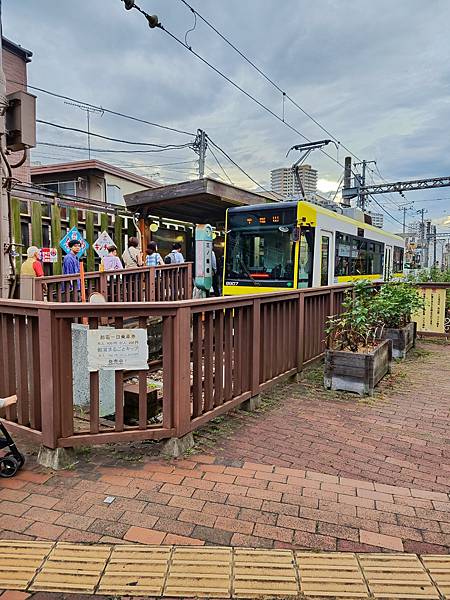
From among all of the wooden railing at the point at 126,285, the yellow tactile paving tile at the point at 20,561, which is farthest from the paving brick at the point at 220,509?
the wooden railing at the point at 126,285

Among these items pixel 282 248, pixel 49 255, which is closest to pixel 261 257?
pixel 282 248

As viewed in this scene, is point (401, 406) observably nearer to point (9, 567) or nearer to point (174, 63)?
point (9, 567)

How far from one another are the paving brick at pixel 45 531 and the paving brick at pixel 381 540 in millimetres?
1581

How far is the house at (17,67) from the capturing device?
1309 cm

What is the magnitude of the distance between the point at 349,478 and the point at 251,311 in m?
1.70

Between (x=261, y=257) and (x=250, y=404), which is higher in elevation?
(x=261, y=257)

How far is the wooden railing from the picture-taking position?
5.82 meters

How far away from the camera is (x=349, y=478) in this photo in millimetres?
2824

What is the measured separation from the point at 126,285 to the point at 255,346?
369cm

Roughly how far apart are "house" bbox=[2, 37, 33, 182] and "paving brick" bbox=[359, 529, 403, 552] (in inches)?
540

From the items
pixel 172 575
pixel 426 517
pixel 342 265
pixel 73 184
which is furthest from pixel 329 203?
pixel 172 575

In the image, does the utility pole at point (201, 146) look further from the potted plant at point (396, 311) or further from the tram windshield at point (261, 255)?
the potted plant at point (396, 311)

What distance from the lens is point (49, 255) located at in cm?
838

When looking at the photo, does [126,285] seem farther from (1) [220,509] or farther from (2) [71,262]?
(1) [220,509]
